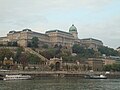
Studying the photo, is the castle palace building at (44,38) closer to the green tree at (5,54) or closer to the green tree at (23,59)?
the green tree at (23,59)

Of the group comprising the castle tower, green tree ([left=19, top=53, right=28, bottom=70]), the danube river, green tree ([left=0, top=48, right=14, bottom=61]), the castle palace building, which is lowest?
the danube river

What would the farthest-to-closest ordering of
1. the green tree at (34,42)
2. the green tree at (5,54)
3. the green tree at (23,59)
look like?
the green tree at (34,42) → the green tree at (23,59) → the green tree at (5,54)

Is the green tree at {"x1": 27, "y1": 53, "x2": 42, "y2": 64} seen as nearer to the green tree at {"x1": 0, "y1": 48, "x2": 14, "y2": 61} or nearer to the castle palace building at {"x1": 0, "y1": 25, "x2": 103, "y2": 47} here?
the green tree at {"x1": 0, "y1": 48, "x2": 14, "y2": 61}

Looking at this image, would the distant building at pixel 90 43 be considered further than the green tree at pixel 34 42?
Yes

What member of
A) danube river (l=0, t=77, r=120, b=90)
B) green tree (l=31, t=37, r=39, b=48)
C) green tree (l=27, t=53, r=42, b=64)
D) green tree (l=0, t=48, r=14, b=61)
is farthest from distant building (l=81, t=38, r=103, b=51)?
danube river (l=0, t=77, r=120, b=90)

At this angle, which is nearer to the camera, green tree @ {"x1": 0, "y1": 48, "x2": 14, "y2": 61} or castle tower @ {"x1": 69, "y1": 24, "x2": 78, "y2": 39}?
green tree @ {"x1": 0, "y1": 48, "x2": 14, "y2": 61}

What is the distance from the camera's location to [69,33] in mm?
152250

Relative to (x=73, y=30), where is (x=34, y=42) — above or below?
below

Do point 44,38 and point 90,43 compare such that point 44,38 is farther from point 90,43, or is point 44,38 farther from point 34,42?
point 90,43

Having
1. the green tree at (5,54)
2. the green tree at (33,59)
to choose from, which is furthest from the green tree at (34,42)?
the green tree at (5,54)

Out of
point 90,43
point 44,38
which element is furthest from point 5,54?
point 90,43

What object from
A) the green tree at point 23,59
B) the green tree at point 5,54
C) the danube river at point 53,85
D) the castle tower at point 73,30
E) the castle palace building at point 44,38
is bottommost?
the danube river at point 53,85

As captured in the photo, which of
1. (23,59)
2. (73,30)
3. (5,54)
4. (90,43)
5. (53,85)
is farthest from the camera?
(73,30)

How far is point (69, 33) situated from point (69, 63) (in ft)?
141
